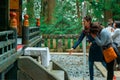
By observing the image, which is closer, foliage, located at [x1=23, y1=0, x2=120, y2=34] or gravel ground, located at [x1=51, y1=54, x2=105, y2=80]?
gravel ground, located at [x1=51, y1=54, x2=105, y2=80]

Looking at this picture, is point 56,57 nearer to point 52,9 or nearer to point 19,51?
point 52,9

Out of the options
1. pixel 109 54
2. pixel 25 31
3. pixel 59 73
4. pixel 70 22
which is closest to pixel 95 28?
pixel 109 54

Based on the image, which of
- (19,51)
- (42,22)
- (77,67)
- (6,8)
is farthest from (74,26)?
(19,51)

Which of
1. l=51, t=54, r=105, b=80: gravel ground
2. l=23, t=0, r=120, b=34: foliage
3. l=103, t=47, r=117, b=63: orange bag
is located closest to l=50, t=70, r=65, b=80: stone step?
l=103, t=47, r=117, b=63: orange bag

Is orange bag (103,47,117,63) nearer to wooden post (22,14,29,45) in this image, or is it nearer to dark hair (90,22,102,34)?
dark hair (90,22,102,34)

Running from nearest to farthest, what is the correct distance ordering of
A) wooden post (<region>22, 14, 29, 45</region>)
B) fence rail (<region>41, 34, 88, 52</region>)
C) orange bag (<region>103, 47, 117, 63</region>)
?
1. orange bag (<region>103, 47, 117, 63</region>)
2. wooden post (<region>22, 14, 29, 45</region>)
3. fence rail (<region>41, 34, 88, 52</region>)

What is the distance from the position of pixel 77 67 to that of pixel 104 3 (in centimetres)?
634

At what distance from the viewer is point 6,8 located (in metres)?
11.5

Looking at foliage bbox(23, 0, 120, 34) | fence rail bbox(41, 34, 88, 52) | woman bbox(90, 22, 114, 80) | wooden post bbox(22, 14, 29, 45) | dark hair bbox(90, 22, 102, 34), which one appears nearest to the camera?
woman bbox(90, 22, 114, 80)

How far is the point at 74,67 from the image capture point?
57.3 ft

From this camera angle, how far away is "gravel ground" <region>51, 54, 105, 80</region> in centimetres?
1412

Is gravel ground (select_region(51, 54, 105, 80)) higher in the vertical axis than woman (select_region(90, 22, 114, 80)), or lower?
lower

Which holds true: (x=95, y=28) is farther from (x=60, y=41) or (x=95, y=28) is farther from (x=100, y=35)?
(x=60, y=41)

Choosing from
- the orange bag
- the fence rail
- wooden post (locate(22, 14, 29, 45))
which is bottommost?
the fence rail
